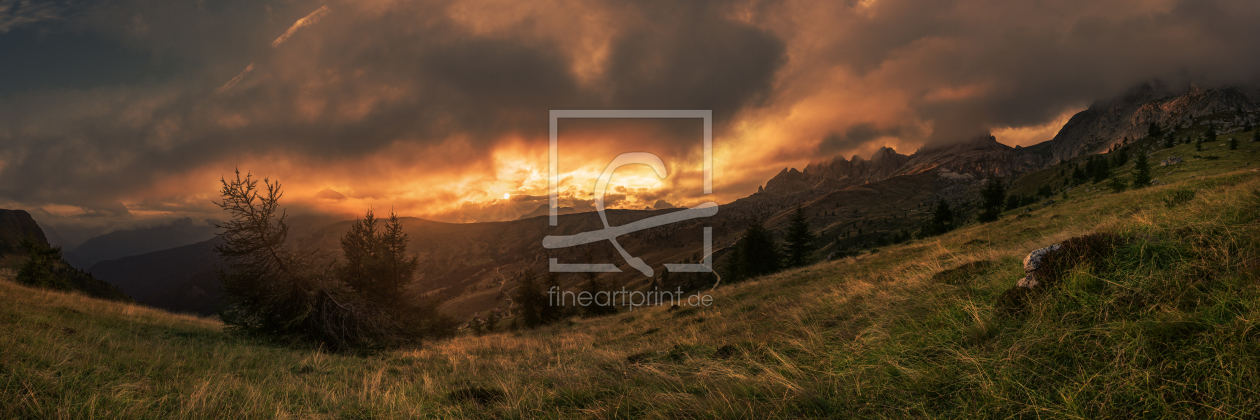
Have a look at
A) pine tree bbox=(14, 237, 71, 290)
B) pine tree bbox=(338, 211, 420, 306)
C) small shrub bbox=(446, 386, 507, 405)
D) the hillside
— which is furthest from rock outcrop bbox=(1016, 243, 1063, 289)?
pine tree bbox=(14, 237, 71, 290)

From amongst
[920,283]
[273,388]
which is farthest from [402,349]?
[920,283]

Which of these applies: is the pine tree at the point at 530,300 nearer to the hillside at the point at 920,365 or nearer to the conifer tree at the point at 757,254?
the conifer tree at the point at 757,254

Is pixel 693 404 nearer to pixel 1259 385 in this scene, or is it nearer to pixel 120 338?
pixel 1259 385

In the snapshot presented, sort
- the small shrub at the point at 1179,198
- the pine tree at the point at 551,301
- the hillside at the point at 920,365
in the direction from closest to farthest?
the hillside at the point at 920,365, the small shrub at the point at 1179,198, the pine tree at the point at 551,301

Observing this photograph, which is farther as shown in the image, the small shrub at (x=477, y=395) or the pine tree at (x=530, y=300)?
the pine tree at (x=530, y=300)

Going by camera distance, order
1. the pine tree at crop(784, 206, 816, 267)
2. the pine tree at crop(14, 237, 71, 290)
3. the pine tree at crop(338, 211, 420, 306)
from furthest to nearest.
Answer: the pine tree at crop(784, 206, 816, 267)
the pine tree at crop(14, 237, 71, 290)
the pine tree at crop(338, 211, 420, 306)

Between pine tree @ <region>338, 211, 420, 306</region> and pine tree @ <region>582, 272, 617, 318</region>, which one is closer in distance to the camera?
pine tree @ <region>338, 211, 420, 306</region>

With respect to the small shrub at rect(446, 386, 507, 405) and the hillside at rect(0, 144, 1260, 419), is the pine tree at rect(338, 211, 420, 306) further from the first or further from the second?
the small shrub at rect(446, 386, 507, 405)

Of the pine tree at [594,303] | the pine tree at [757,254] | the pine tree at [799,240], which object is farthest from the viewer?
the pine tree at [799,240]

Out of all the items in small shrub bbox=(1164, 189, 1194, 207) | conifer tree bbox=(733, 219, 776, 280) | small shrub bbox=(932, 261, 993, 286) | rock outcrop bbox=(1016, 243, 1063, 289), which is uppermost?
small shrub bbox=(1164, 189, 1194, 207)

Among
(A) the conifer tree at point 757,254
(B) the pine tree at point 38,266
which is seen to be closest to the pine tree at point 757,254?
(A) the conifer tree at point 757,254

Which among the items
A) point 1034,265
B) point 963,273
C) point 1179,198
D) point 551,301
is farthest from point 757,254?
point 1034,265

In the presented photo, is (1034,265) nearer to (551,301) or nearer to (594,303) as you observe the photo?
(551,301)

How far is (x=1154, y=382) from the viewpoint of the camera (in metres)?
3.19
